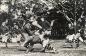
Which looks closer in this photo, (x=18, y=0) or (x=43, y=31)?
(x=43, y=31)

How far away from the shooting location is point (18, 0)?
16766mm

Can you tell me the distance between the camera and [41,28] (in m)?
11.9

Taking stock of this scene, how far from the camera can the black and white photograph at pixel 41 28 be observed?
11.9m

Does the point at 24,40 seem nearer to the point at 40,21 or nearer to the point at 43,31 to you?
the point at 43,31

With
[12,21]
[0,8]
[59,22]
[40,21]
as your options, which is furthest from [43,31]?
[0,8]

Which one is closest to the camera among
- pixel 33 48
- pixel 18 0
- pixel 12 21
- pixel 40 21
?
pixel 33 48

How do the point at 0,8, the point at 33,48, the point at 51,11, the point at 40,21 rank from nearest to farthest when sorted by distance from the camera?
the point at 33,48 < the point at 40,21 < the point at 51,11 < the point at 0,8

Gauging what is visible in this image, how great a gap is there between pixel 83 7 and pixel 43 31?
17.9 ft

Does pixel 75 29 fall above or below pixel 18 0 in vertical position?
below

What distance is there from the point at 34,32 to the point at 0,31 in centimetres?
546

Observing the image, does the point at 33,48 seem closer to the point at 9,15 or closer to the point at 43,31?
the point at 43,31

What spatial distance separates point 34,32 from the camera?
11.9 metres

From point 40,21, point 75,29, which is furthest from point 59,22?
point 40,21

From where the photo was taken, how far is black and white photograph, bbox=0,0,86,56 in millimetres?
11891
